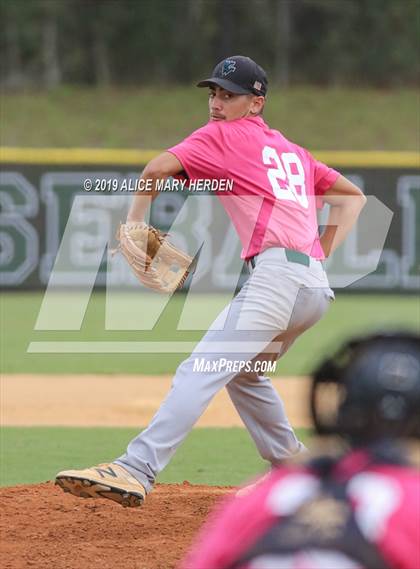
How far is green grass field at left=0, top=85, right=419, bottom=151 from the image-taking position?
26.0 meters

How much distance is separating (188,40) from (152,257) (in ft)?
97.8

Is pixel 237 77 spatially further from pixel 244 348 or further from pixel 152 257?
pixel 244 348

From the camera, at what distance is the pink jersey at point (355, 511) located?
2.12 metres

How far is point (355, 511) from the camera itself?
2.13 m

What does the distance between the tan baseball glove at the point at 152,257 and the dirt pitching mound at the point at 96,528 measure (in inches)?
39.4

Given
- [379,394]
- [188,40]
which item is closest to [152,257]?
[379,394]

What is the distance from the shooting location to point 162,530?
200 inches

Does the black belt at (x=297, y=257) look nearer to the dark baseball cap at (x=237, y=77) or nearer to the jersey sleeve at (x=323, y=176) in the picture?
the jersey sleeve at (x=323, y=176)

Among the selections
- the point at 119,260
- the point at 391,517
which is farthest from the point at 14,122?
the point at 391,517

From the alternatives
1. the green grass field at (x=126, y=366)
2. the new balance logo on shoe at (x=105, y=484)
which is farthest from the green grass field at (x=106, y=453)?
the new balance logo on shoe at (x=105, y=484)

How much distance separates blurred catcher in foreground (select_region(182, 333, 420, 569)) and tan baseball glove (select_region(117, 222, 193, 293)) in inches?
120

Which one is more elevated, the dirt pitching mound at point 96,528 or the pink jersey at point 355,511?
the pink jersey at point 355,511

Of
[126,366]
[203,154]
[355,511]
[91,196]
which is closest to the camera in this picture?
[355,511]

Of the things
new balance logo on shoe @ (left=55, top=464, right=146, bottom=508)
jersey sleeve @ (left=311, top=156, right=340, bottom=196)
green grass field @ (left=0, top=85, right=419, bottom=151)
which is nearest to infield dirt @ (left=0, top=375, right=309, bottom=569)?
new balance logo on shoe @ (left=55, top=464, right=146, bottom=508)
